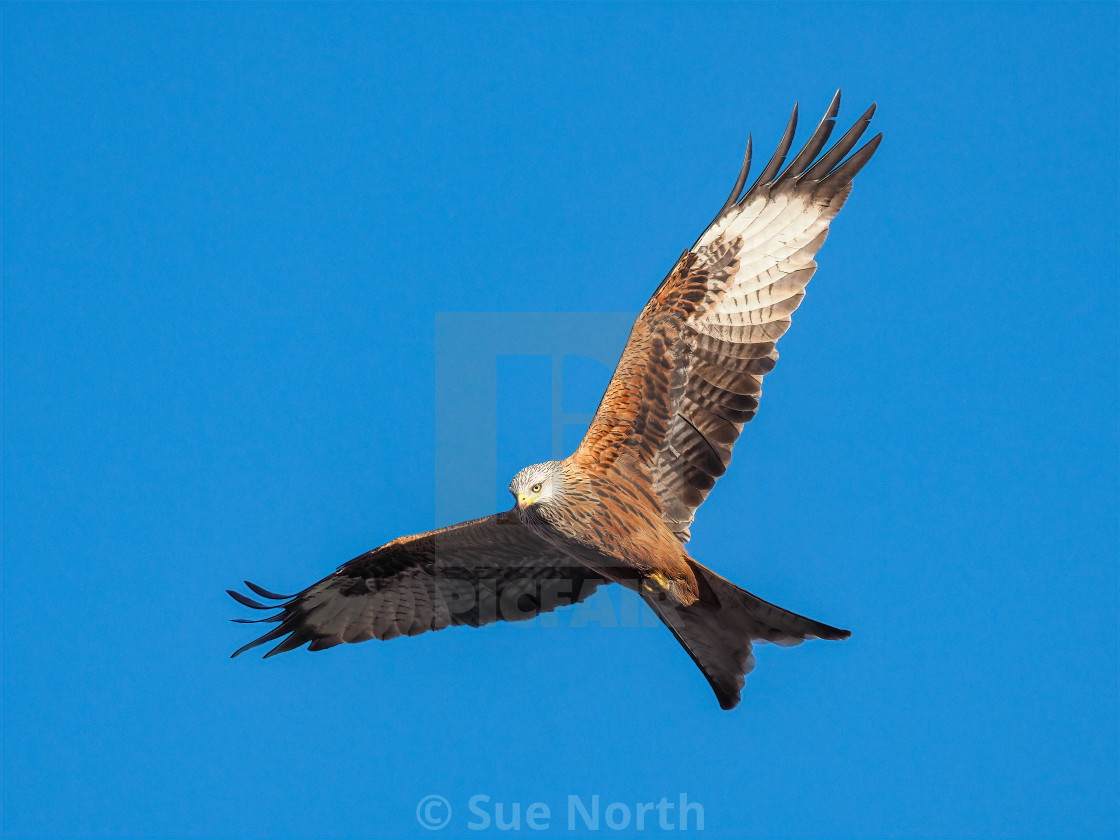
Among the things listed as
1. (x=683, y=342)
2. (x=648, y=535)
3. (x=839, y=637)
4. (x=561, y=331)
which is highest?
(x=561, y=331)

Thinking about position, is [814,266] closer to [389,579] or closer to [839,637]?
[839,637]

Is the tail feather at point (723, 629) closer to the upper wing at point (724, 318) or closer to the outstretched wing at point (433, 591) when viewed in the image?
the upper wing at point (724, 318)

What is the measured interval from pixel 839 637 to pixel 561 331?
9.56 ft

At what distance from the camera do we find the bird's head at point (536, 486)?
7.23 m

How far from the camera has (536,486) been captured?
7242 mm

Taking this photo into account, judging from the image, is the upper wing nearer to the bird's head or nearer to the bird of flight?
the bird of flight

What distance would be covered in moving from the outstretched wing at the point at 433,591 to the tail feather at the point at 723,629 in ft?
3.66

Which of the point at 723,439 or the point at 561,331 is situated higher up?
the point at 561,331

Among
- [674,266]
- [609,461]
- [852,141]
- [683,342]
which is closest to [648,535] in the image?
[609,461]

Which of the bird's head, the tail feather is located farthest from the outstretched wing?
the bird's head

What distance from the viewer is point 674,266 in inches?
304

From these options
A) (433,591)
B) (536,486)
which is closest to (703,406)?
(536,486)

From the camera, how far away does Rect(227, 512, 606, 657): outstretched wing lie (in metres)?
8.70

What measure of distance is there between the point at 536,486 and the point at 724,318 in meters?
1.69
